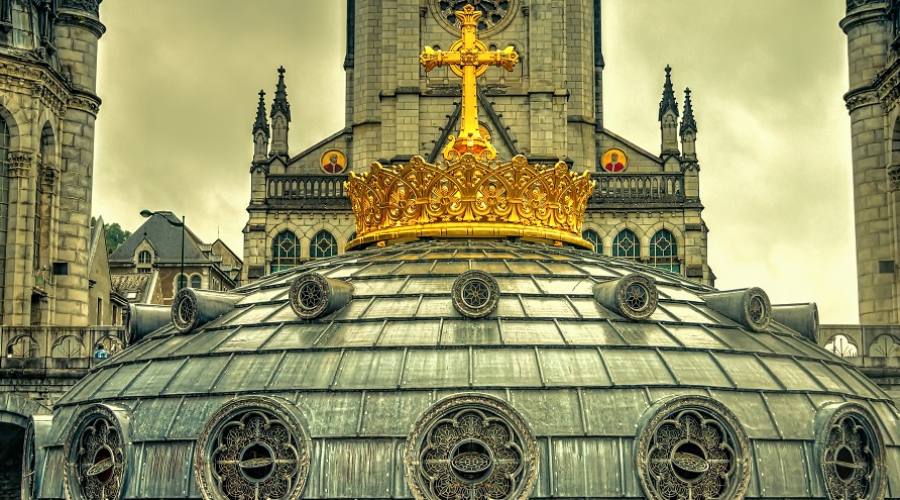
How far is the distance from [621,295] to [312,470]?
5.44 metres

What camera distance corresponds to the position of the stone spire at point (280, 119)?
3767 inches

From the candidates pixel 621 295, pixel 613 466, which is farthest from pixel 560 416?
pixel 621 295

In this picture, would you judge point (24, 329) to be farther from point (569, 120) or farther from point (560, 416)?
point (569, 120)

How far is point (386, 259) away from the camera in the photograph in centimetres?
2531

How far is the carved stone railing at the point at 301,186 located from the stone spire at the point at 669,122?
64.7ft

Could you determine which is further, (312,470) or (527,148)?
(527,148)

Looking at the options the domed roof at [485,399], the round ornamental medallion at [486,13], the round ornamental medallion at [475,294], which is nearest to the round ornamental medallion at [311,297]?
the domed roof at [485,399]

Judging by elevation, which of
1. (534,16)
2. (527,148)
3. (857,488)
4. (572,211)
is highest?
(534,16)

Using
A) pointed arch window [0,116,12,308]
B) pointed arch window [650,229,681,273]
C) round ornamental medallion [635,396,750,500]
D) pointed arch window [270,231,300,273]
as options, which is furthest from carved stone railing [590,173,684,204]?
round ornamental medallion [635,396,750,500]

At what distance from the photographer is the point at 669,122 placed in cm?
9562

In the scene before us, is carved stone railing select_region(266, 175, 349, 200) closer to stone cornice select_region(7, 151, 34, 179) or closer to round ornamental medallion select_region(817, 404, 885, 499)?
stone cornice select_region(7, 151, 34, 179)

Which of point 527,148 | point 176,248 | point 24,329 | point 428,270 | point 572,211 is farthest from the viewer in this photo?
point 176,248

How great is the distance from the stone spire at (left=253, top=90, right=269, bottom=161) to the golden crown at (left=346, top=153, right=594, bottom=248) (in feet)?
227

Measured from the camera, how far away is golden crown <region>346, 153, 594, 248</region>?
25312 millimetres
